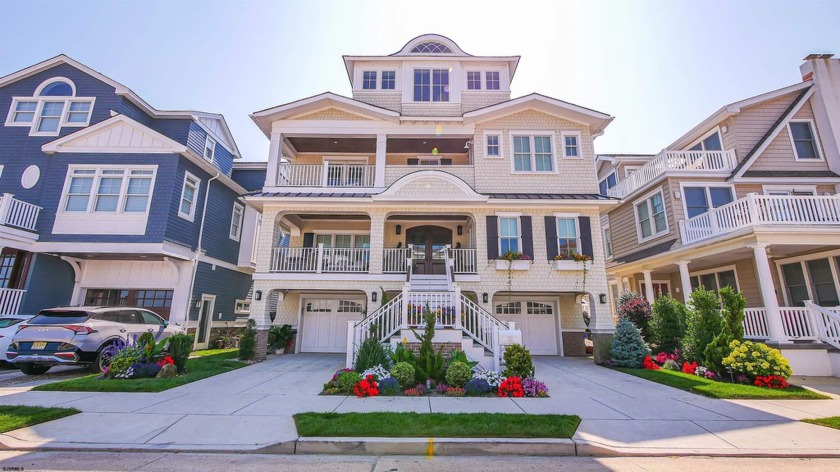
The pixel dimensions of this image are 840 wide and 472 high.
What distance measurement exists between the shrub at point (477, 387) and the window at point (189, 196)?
44.0 ft

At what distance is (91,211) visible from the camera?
1384 centimetres

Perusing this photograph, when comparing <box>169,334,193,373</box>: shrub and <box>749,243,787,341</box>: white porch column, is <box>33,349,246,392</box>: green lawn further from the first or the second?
Answer: <box>749,243,787,341</box>: white porch column

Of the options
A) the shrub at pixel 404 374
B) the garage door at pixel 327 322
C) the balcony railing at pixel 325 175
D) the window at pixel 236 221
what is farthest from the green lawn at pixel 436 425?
the window at pixel 236 221

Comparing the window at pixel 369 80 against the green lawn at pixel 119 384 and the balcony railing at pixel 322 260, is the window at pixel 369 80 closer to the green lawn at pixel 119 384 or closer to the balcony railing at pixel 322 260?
the balcony railing at pixel 322 260

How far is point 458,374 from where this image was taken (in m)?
8.03

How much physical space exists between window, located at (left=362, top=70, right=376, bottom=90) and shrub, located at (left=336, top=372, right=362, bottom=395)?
13.5 m

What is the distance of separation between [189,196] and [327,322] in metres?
8.03

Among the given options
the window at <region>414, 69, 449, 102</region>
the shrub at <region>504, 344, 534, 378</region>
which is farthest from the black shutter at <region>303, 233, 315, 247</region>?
the shrub at <region>504, 344, 534, 378</region>

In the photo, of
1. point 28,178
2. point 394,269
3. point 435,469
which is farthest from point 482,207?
point 28,178

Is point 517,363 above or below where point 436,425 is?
above

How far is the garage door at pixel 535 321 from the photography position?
1486 cm

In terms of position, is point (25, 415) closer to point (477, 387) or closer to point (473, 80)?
point (477, 387)

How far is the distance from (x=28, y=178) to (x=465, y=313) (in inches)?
735

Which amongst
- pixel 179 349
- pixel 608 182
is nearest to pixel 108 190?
pixel 179 349
